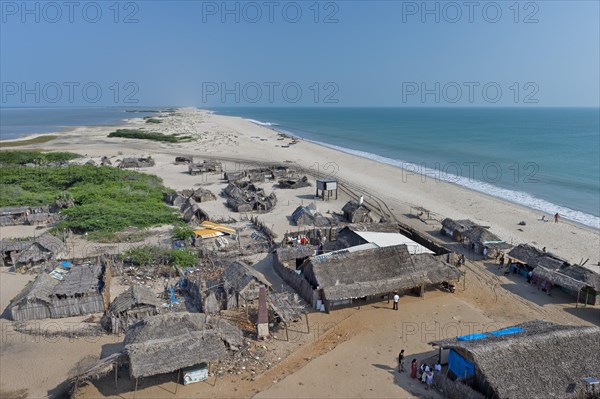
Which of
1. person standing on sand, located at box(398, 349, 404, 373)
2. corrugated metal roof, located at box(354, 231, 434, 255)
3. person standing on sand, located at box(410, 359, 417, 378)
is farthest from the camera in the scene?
corrugated metal roof, located at box(354, 231, 434, 255)

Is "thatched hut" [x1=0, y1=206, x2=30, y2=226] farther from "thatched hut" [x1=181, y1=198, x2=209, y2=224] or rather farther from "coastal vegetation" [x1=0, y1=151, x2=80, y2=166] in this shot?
"coastal vegetation" [x1=0, y1=151, x2=80, y2=166]

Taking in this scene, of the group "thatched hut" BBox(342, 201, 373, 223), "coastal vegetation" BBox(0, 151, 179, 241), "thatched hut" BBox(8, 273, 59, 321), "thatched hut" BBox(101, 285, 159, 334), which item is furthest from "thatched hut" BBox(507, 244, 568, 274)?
"thatched hut" BBox(8, 273, 59, 321)

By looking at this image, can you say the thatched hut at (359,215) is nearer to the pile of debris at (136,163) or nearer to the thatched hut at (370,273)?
the thatched hut at (370,273)

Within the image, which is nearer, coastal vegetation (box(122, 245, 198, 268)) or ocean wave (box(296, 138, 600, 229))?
coastal vegetation (box(122, 245, 198, 268))

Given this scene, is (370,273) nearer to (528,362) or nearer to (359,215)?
(528,362)

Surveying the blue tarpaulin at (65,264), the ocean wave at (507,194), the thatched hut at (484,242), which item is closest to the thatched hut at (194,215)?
the blue tarpaulin at (65,264)

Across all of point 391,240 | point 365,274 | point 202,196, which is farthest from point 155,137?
point 365,274
